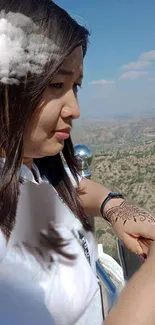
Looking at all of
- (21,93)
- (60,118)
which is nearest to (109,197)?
(60,118)

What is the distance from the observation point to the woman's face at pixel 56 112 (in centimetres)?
76

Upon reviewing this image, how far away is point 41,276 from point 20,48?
0.45m

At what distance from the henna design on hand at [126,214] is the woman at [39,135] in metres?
0.19

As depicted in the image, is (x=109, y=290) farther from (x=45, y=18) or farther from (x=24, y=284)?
(x=45, y=18)

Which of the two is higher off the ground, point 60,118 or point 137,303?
point 60,118

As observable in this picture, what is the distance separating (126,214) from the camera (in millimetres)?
994

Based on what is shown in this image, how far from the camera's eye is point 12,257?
0.65 meters

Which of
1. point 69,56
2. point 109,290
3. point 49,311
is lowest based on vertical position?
point 109,290

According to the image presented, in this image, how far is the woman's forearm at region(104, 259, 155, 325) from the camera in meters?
0.47

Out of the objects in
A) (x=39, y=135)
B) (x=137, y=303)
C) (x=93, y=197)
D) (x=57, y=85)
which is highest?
(x=57, y=85)

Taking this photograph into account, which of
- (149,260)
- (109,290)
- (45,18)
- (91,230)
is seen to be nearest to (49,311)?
(149,260)

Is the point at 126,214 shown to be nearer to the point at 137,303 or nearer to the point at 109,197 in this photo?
the point at 109,197

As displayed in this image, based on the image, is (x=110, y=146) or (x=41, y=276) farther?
(x=110, y=146)

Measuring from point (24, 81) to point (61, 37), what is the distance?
129 mm
